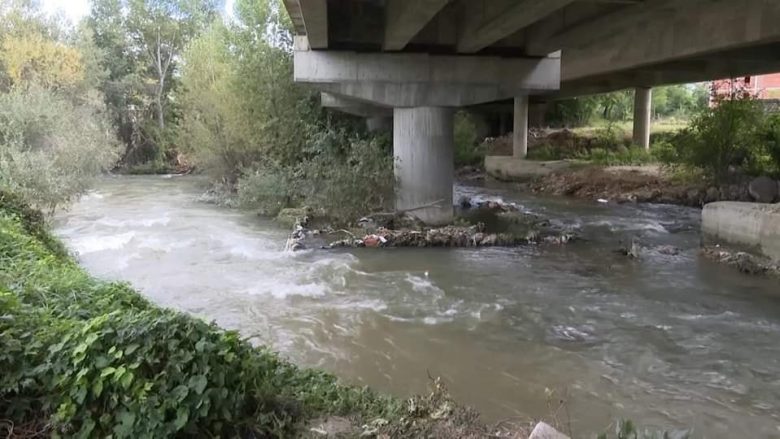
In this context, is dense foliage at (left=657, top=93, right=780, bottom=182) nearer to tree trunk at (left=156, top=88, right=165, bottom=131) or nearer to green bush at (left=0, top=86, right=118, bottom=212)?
green bush at (left=0, top=86, right=118, bottom=212)

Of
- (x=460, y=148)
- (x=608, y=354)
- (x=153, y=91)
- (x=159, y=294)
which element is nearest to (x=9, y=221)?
(x=159, y=294)

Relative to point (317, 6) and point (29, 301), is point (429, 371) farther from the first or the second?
point (317, 6)

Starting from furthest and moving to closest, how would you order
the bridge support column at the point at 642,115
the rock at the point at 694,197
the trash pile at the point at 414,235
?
the bridge support column at the point at 642,115 → the rock at the point at 694,197 → the trash pile at the point at 414,235

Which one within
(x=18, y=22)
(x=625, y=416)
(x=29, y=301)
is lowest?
(x=625, y=416)

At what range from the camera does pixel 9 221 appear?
367 inches

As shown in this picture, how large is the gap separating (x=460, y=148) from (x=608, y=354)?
101 feet

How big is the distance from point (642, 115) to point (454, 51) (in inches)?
791

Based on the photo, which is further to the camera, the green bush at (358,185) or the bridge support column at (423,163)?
the bridge support column at (423,163)

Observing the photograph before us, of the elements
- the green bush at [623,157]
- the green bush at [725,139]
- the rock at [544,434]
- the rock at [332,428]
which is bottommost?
the rock at [332,428]

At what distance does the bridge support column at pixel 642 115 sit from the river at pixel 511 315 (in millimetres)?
17006

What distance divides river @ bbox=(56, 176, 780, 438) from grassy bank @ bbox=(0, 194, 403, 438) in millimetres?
2197

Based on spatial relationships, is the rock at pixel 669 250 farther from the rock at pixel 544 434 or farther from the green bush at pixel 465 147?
the green bush at pixel 465 147

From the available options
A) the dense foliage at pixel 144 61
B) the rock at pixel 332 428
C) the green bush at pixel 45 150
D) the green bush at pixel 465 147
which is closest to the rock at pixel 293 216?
the green bush at pixel 45 150

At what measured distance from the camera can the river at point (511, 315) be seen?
6980mm
